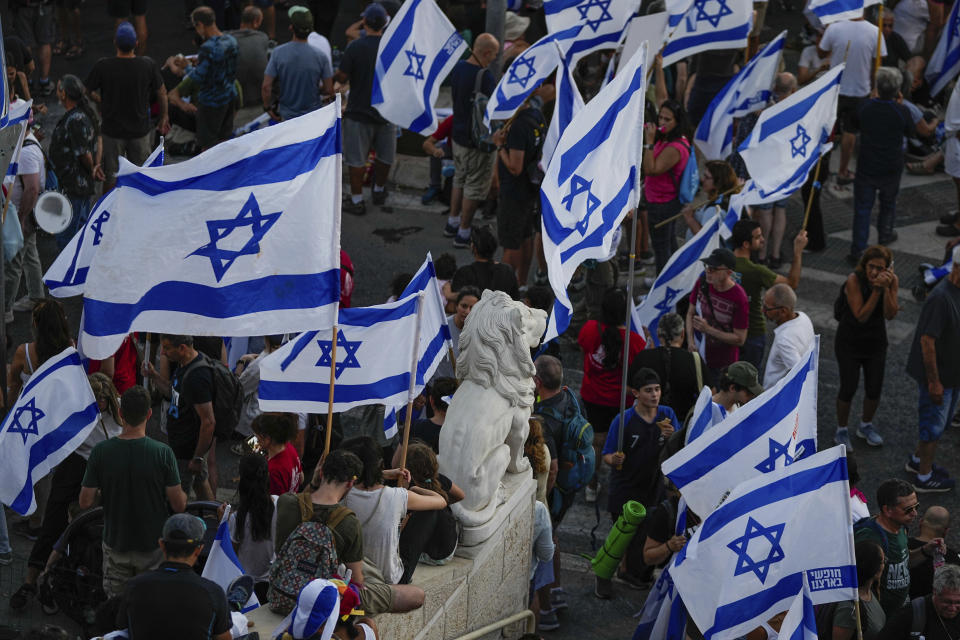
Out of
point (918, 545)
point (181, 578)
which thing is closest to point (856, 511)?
point (918, 545)

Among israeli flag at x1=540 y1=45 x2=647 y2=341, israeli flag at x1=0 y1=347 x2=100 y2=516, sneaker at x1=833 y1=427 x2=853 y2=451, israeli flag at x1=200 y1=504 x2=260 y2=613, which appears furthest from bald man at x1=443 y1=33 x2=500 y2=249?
israeli flag at x1=200 y1=504 x2=260 y2=613

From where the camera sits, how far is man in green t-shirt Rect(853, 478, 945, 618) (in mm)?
9180

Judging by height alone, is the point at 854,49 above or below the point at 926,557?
above

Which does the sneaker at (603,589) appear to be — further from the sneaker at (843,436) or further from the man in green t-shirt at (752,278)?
the sneaker at (843,436)

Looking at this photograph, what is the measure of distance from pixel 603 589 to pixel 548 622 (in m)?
0.53

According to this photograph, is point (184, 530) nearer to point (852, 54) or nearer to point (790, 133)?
point (790, 133)

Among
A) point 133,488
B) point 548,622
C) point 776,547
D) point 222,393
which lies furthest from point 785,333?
point 133,488

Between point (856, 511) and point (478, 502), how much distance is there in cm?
252

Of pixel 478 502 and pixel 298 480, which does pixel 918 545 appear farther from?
pixel 298 480

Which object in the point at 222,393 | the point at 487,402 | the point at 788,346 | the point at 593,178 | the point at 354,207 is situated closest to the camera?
the point at 487,402

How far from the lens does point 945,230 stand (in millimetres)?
16875

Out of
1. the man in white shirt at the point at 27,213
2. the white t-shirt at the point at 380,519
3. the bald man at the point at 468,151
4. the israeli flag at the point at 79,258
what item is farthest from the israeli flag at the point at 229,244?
the bald man at the point at 468,151

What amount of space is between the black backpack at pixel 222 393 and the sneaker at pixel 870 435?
5.62m

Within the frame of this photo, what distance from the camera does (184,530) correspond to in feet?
24.7
